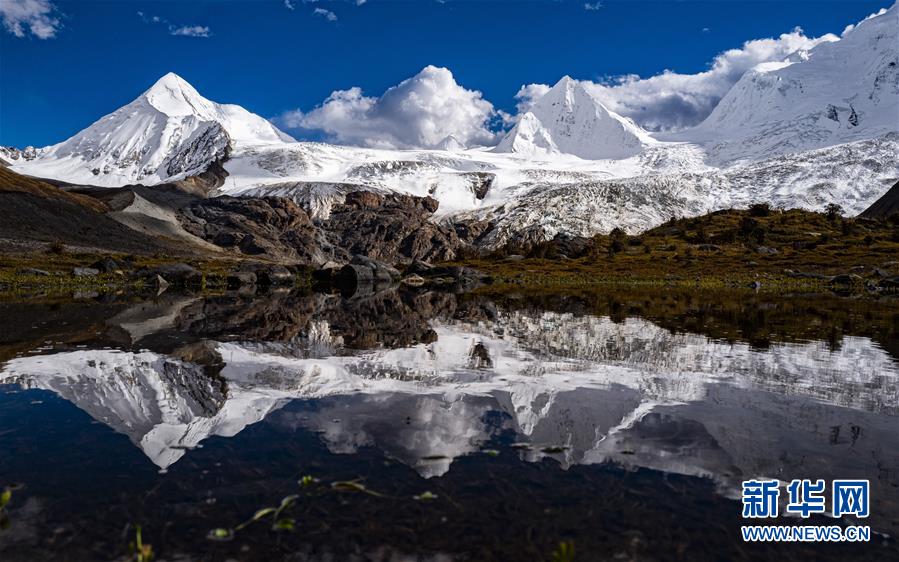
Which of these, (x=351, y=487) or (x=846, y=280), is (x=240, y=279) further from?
(x=846, y=280)

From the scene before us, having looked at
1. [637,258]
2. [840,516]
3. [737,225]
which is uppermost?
[737,225]

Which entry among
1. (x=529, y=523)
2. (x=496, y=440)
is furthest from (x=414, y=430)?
(x=529, y=523)

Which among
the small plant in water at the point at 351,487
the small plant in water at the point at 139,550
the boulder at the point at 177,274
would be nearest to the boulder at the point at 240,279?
the boulder at the point at 177,274

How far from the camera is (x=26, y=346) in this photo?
18.5 metres

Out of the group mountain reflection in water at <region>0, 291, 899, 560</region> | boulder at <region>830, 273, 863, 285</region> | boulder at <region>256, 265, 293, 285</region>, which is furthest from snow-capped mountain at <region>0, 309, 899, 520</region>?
boulder at <region>830, 273, 863, 285</region>

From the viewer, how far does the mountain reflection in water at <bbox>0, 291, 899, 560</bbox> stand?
8.42 m

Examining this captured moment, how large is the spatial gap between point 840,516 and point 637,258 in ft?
382

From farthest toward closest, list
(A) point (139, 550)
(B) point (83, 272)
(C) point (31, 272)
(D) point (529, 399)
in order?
(B) point (83, 272), (C) point (31, 272), (D) point (529, 399), (A) point (139, 550)

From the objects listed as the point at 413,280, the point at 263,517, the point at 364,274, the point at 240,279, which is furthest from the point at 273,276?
the point at 263,517

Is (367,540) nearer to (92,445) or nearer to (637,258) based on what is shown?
(92,445)

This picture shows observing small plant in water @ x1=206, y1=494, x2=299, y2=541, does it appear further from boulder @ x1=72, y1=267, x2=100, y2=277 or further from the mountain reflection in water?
boulder @ x1=72, y1=267, x2=100, y2=277

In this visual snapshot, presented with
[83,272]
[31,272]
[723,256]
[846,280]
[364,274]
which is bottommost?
[31,272]

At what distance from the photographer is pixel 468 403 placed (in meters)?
12.1

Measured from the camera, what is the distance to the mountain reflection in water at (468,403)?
842cm
